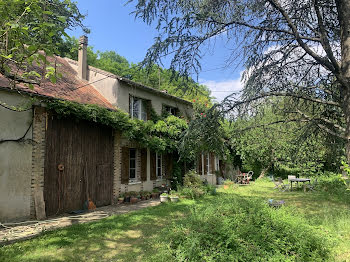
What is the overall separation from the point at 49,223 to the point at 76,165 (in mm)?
2532

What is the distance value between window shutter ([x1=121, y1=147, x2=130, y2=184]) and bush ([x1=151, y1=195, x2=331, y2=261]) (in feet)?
22.8

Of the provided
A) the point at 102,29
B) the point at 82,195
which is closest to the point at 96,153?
the point at 82,195

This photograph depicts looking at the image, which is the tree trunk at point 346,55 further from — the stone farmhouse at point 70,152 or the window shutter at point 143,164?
the window shutter at point 143,164

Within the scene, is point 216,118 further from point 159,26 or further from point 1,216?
point 1,216

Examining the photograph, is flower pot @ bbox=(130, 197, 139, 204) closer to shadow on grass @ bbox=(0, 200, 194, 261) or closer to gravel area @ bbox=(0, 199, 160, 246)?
gravel area @ bbox=(0, 199, 160, 246)

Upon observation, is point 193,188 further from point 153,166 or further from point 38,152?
point 38,152

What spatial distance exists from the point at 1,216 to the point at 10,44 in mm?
5265

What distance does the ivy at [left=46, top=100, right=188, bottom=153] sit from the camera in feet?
28.0

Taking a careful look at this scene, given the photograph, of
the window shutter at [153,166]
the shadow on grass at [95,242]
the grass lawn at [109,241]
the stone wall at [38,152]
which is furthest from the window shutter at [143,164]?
the stone wall at [38,152]

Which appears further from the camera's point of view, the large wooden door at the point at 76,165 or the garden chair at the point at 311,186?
the garden chair at the point at 311,186

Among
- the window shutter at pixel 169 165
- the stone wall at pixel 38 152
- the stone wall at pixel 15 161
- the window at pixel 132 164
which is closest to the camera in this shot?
the stone wall at pixel 15 161

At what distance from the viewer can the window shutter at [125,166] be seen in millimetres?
11516

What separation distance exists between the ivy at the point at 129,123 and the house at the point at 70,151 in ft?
1.57

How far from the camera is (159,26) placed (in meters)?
4.22
